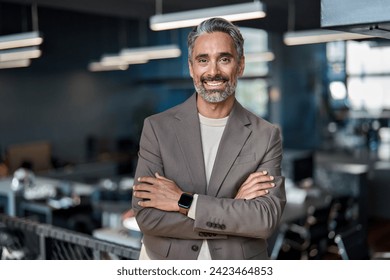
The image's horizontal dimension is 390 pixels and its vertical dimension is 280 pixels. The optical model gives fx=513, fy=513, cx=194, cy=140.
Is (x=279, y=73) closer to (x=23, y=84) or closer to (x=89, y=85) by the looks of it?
(x=89, y=85)

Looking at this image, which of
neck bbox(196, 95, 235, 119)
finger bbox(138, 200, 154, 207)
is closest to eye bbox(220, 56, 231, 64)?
neck bbox(196, 95, 235, 119)

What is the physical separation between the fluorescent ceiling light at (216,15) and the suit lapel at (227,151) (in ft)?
7.62

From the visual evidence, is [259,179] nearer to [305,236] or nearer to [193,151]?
[193,151]

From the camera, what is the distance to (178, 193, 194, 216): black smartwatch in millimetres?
2016

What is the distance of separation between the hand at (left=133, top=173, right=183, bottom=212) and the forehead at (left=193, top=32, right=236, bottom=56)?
0.54 m

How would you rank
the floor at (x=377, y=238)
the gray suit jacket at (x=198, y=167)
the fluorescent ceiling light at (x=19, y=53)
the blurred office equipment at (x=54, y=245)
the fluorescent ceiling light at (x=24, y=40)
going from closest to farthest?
1. the gray suit jacket at (x=198, y=167)
2. the blurred office equipment at (x=54, y=245)
3. the fluorescent ceiling light at (x=24, y=40)
4. the fluorescent ceiling light at (x=19, y=53)
5. the floor at (x=377, y=238)

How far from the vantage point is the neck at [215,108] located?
7.16 ft

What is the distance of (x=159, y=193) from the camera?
2055 millimetres

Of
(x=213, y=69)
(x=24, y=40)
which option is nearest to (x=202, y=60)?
(x=213, y=69)

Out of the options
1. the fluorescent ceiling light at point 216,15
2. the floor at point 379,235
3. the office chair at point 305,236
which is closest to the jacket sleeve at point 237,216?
the fluorescent ceiling light at point 216,15

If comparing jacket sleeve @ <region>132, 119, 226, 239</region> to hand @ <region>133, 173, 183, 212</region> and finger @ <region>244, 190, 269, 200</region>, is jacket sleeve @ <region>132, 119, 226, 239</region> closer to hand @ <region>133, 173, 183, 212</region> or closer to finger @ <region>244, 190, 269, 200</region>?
hand @ <region>133, 173, 183, 212</region>

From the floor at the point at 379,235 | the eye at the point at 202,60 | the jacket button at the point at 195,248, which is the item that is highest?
the eye at the point at 202,60

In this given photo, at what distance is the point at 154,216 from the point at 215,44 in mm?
729

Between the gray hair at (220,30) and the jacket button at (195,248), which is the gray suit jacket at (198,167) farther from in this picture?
the gray hair at (220,30)
